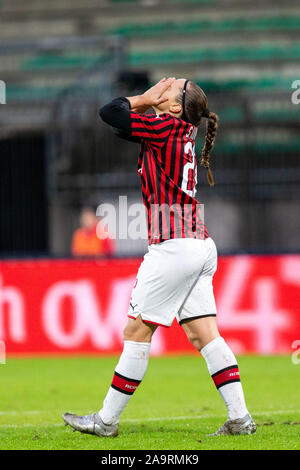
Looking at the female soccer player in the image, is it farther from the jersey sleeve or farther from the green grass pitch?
the green grass pitch

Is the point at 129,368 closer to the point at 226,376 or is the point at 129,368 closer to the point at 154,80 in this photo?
the point at 226,376

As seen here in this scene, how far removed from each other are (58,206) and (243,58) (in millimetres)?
5364

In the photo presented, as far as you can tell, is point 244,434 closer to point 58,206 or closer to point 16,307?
point 16,307

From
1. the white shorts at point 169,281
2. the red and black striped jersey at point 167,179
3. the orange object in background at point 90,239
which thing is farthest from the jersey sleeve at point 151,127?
the orange object in background at point 90,239

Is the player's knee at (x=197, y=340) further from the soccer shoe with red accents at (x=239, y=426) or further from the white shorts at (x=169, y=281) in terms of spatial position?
the soccer shoe with red accents at (x=239, y=426)

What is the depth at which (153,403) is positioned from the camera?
6496 mm

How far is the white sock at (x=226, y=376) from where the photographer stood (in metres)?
4.54

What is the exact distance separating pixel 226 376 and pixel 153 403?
80.7 inches

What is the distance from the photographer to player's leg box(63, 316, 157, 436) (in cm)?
448

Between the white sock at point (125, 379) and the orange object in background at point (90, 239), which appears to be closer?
the white sock at point (125, 379)

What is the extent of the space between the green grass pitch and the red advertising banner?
0.28m

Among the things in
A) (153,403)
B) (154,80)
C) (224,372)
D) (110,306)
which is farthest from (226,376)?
(154,80)

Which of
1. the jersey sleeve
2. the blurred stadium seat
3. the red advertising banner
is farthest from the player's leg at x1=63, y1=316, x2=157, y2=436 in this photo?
the blurred stadium seat

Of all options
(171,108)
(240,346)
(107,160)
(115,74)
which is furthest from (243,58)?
(171,108)
